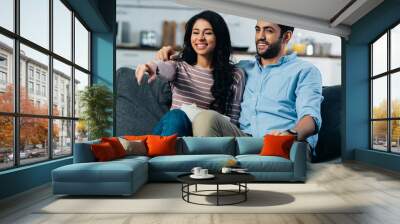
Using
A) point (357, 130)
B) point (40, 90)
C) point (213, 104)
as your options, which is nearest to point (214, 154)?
point (213, 104)

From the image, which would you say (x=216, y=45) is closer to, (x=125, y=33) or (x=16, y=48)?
(x=125, y=33)

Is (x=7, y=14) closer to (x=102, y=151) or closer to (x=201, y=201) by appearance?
(x=102, y=151)

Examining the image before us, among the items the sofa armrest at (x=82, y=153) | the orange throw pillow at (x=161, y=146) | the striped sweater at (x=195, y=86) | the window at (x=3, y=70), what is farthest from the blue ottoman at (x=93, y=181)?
the striped sweater at (x=195, y=86)

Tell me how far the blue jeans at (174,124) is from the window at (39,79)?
1.53 m

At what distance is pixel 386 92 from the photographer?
8.10 metres

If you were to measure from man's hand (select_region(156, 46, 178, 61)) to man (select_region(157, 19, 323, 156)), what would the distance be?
2 cm

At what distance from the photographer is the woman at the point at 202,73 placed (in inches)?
304

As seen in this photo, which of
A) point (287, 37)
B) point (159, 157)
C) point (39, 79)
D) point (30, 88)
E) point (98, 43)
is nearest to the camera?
point (30, 88)

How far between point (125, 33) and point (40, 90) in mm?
2886

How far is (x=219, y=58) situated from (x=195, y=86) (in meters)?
0.77

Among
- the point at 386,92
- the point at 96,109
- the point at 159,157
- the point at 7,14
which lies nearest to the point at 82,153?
the point at 159,157

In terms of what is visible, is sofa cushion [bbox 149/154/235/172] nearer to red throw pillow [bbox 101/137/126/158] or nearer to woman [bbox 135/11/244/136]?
red throw pillow [bbox 101/137/126/158]

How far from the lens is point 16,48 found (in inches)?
194

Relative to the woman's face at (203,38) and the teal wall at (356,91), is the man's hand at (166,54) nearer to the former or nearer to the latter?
the woman's face at (203,38)
